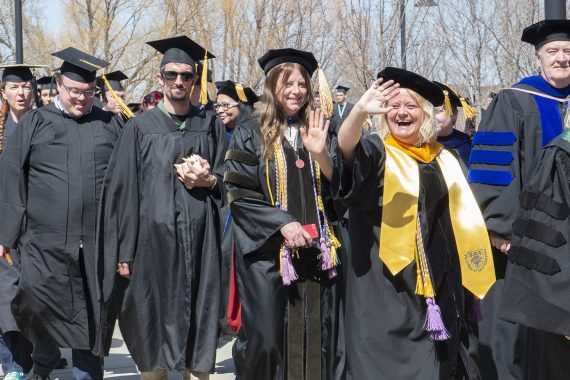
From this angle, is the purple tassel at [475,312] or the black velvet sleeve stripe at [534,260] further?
the purple tassel at [475,312]

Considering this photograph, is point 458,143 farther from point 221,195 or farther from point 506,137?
point 221,195

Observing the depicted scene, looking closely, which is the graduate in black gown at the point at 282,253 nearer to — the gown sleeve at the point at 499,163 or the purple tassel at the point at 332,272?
the purple tassel at the point at 332,272

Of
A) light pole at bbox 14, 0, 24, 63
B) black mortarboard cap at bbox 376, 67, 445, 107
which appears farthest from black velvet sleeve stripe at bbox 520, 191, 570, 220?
light pole at bbox 14, 0, 24, 63

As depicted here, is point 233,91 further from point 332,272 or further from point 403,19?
point 332,272

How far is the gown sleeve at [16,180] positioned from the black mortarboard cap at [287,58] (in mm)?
1907

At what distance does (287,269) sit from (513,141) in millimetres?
1822

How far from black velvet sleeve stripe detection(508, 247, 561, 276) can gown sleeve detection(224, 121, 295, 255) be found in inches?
49.2

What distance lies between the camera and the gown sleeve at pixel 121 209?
6.23m

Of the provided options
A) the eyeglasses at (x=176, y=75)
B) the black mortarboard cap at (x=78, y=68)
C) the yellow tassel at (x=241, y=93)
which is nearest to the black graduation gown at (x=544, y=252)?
the eyeglasses at (x=176, y=75)

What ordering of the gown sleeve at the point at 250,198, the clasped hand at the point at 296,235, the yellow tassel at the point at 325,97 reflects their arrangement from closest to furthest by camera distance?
the clasped hand at the point at 296,235 → the gown sleeve at the point at 250,198 → the yellow tassel at the point at 325,97

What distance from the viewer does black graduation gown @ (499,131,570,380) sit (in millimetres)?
4449

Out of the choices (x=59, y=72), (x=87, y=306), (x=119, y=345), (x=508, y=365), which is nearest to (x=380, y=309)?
(x=508, y=365)

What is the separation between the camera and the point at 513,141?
6.10 metres

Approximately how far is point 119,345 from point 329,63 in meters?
10.2
